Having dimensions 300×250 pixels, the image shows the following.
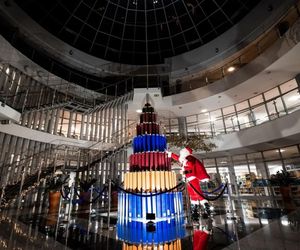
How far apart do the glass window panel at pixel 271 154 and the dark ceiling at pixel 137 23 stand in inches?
473

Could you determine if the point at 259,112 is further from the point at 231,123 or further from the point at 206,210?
the point at 206,210

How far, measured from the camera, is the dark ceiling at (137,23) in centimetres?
1795

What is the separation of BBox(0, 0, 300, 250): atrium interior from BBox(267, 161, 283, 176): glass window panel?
73mm

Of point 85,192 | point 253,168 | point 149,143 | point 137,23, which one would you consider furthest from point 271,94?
point 137,23

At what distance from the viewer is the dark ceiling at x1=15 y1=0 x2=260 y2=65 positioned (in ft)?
58.9

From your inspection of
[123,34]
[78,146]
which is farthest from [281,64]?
[123,34]

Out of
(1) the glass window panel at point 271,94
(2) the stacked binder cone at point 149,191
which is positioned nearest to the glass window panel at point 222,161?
(1) the glass window panel at point 271,94

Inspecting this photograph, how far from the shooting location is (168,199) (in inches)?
245

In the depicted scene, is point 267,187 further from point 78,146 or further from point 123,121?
point 78,146

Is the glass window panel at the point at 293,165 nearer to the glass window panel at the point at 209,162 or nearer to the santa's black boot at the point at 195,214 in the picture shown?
the glass window panel at the point at 209,162

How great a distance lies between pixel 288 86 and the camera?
13.5 meters

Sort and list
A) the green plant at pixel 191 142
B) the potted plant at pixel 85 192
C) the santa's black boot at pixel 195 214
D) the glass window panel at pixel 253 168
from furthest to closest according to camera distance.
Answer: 1. the glass window panel at pixel 253 168
2. the green plant at pixel 191 142
3. the potted plant at pixel 85 192
4. the santa's black boot at pixel 195 214

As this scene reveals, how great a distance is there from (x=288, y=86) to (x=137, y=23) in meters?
16.1

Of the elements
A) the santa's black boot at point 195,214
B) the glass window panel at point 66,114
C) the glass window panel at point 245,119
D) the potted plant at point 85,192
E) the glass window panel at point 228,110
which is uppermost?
the glass window panel at point 228,110
